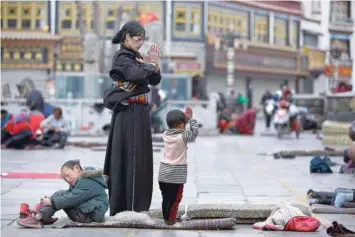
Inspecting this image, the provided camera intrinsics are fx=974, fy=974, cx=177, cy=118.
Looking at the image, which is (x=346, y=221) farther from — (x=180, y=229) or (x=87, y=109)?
(x=87, y=109)

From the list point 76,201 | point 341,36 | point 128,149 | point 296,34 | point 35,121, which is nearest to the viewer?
point 76,201

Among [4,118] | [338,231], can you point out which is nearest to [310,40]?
[4,118]

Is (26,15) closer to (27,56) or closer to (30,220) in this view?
(27,56)

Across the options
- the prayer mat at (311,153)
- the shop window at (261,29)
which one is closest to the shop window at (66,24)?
the shop window at (261,29)

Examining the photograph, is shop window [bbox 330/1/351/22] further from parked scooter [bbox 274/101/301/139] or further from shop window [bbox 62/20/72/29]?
parked scooter [bbox 274/101/301/139]

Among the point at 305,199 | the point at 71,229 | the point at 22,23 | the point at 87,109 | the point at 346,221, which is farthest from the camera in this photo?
the point at 22,23

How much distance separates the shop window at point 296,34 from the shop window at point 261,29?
4006 mm

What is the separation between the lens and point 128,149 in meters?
8.67

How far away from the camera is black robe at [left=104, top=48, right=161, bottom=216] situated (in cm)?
864

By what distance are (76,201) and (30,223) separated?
46 cm

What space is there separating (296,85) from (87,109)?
4299cm

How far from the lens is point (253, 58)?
64.4 metres

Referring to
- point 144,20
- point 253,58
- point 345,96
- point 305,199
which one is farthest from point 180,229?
point 253,58

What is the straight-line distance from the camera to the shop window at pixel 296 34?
2821 inches
